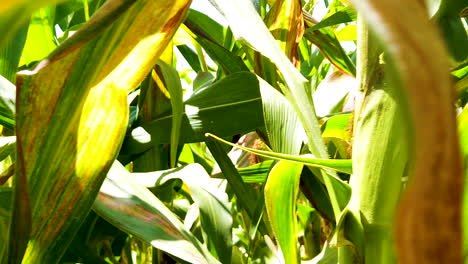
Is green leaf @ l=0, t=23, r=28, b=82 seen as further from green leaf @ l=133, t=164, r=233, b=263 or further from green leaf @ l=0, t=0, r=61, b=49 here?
green leaf @ l=0, t=0, r=61, b=49

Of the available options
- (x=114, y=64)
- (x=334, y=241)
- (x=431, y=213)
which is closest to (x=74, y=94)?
(x=114, y=64)

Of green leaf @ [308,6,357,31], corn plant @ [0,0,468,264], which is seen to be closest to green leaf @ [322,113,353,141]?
corn plant @ [0,0,468,264]

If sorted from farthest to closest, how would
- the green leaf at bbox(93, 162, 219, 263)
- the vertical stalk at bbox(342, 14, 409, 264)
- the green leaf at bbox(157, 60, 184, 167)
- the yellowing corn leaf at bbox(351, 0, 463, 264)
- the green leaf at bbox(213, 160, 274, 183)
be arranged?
the green leaf at bbox(213, 160, 274, 183), the green leaf at bbox(157, 60, 184, 167), the green leaf at bbox(93, 162, 219, 263), the vertical stalk at bbox(342, 14, 409, 264), the yellowing corn leaf at bbox(351, 0, 463, 264)

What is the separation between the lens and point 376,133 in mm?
335

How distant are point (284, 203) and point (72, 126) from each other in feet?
0.50

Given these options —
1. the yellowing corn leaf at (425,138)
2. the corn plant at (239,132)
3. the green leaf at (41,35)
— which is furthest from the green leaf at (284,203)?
the green leaf at (41,35)

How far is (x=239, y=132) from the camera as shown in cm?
64

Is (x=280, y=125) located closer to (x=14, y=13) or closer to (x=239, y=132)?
(x=239, y=132)

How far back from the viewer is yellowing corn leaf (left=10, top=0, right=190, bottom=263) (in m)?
0.34

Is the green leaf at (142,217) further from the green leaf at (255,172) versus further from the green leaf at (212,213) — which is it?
the green leaf at (255,172)

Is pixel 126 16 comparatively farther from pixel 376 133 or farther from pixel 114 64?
pixel 376 133

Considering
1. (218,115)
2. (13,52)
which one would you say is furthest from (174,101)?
(13,52)

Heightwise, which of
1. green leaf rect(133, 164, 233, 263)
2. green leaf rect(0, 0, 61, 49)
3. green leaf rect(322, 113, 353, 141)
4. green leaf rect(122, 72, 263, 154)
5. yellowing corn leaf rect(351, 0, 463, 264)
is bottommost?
green leaf rect(133, 164, 233, 263)

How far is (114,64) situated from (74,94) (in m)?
0.03
